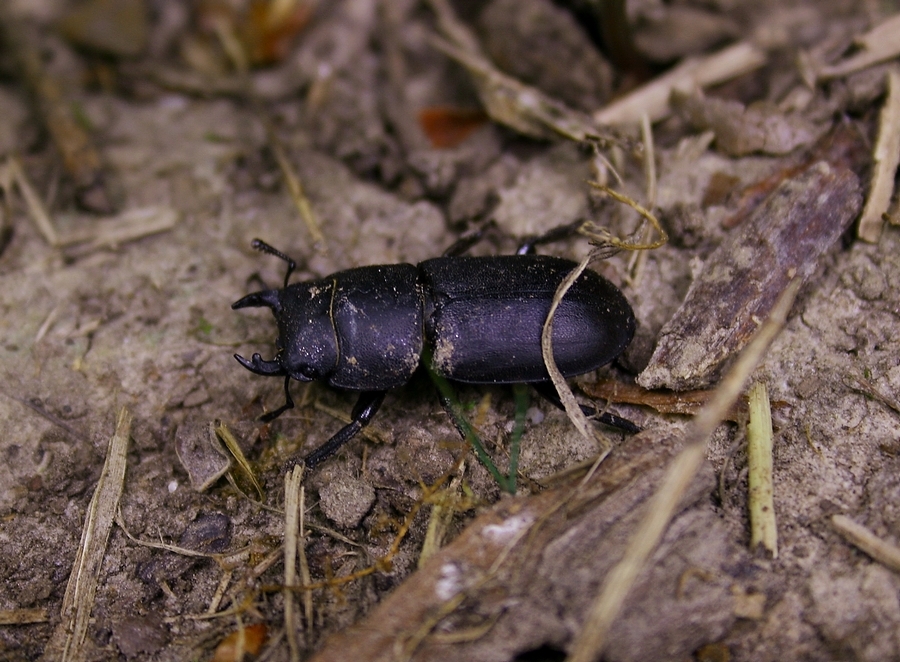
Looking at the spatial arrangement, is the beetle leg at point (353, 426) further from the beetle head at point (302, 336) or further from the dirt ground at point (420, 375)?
the beetle head at point (302, 336)

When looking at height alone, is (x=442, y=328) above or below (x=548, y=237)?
below

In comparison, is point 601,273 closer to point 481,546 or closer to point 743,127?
point 743,127

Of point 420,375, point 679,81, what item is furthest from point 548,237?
point 679,81

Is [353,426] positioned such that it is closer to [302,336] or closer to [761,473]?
[302,336]

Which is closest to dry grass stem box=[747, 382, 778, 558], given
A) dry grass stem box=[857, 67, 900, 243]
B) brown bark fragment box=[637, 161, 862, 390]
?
brown bark fragment box=[637, 161, 862, 390]

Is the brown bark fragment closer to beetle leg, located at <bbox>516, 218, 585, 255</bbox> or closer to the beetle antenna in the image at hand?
beetle leg, located at <bbox>516, 218, 585, 255</bbox>

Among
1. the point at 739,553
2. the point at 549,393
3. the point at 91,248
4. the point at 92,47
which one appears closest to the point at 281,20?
the point at 92,47

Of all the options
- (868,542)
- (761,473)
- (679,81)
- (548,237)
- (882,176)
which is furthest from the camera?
(679,81)
